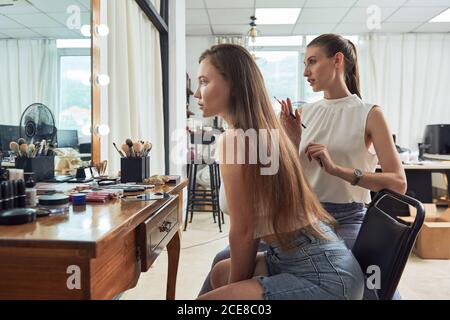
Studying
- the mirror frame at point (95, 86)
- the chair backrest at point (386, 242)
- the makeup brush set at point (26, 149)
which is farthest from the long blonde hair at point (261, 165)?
the mirror frame at point (95, 86)

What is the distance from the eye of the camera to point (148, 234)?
3.30 feet

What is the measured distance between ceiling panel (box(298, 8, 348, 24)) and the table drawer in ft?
13.2

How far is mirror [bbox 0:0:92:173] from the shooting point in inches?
53.5

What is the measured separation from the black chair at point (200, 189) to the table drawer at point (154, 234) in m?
2.45

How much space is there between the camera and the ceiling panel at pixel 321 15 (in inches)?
177

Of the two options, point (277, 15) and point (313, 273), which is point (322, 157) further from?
point (277, 15)

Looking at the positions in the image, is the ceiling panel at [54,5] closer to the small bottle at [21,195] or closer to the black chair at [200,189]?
the small bottle at [21,195]

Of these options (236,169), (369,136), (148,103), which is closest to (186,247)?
(148,103)

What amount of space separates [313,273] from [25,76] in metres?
1.38

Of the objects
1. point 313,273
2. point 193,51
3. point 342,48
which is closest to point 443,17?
point 193,51

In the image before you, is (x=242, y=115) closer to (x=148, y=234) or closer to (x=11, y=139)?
(x=148, y=234)

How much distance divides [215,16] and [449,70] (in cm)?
383

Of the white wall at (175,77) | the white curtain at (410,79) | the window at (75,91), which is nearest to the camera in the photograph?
the window at (75,91)

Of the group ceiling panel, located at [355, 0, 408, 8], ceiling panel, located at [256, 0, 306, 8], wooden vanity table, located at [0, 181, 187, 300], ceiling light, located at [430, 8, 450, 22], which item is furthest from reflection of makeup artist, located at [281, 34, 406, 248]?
ceiling light, located at [430, 8, 450, 22]
